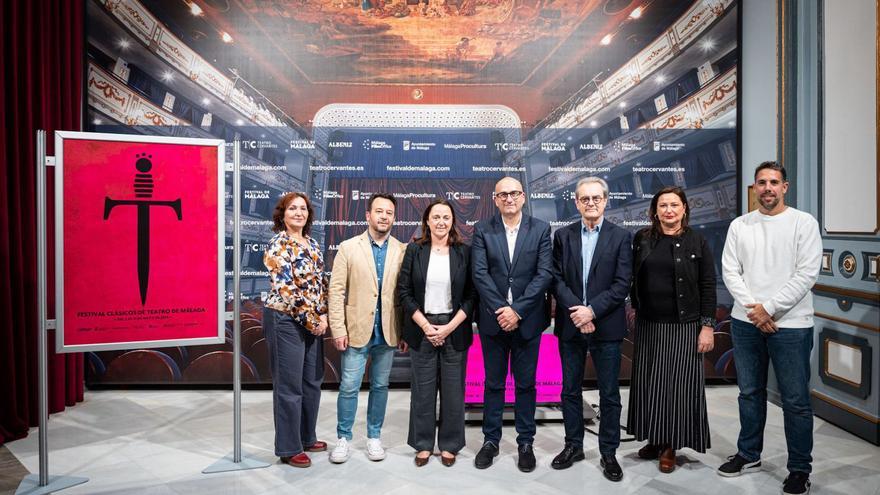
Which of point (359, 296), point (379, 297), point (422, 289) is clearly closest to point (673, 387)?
point (422, 289)

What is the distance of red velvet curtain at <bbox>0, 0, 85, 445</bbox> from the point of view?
11.1 ft

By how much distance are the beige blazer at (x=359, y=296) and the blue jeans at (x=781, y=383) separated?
187 cm

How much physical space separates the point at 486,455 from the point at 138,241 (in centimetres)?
217

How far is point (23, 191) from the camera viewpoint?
360cm

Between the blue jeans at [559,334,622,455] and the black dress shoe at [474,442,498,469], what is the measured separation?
16.5 inches

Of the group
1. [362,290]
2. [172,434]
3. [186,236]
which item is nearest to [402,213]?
[362,290]

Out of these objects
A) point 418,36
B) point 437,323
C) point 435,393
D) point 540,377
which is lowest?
point 540,377

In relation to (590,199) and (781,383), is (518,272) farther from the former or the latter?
(781,383)

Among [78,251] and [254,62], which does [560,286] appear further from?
[254,62]

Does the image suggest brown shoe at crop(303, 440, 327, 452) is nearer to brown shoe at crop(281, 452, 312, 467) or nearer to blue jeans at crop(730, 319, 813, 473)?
brown shoe at crop(281, 452, 312, 467)

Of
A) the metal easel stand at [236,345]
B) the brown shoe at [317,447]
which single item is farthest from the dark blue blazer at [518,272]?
the metal easel stand at [236,345]

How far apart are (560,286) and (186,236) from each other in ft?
6.63

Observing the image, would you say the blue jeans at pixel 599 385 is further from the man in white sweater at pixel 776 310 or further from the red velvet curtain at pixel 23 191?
the red velvet curtain at pixel 23 191

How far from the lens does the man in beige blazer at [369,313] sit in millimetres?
2959
